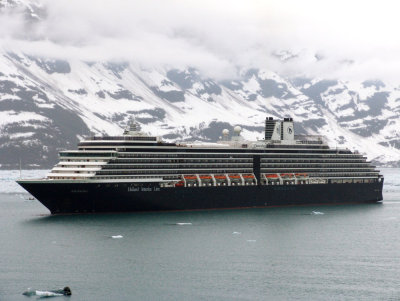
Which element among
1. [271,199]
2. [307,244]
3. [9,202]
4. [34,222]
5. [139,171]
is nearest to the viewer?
[307,244]

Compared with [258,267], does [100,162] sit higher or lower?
higher

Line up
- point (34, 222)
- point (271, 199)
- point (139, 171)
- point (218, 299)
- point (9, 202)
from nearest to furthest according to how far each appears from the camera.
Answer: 1. point (218, 299)
2. point (34, 222)
3. point (139, 171)
4. point (271, 199)
5. point (9, 202)

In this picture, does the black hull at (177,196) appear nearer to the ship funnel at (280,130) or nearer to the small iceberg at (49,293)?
the ship funnel at (280,130)

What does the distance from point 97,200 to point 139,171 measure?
951cm

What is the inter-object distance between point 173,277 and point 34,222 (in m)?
49.6

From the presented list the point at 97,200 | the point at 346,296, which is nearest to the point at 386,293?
the point at 346,296

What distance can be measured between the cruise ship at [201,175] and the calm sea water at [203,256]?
10.5ft

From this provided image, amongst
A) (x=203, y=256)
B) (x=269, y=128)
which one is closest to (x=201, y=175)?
(x=269, y=128)

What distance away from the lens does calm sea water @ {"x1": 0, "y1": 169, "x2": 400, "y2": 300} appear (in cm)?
8162

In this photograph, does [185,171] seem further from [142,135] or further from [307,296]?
[307,296]

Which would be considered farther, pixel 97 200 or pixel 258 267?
pixel 97 200

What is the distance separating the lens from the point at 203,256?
323 ft

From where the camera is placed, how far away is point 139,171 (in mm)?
140125

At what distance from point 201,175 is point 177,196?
25.6 ft
